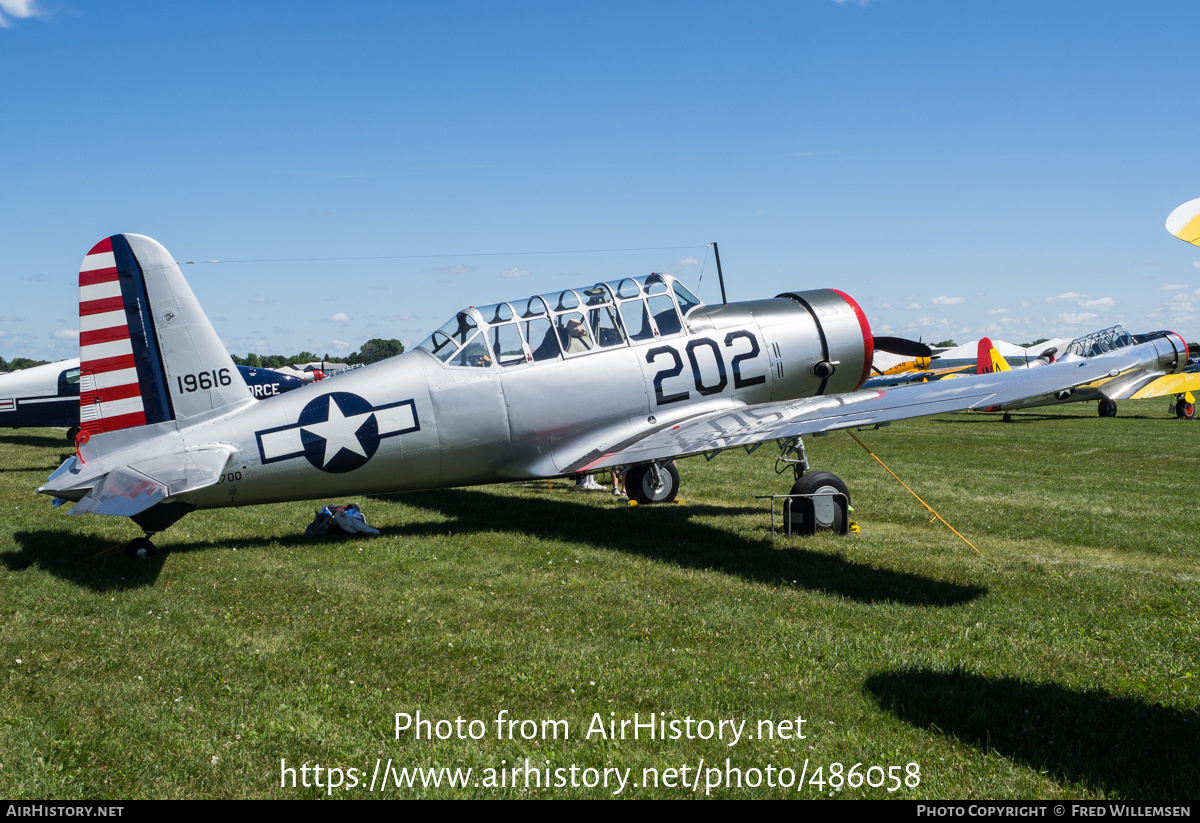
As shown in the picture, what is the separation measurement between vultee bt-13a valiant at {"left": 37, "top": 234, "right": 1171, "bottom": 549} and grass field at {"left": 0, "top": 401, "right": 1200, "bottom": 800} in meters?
0.81

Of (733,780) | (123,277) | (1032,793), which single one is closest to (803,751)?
(733,780)

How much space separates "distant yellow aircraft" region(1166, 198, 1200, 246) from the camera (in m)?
3.26

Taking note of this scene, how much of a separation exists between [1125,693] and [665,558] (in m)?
4.08

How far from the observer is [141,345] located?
739 centimetres

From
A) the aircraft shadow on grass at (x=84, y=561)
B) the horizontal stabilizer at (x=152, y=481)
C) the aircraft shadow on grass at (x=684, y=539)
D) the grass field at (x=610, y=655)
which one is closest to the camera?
the grass field at (x=610, y=655)

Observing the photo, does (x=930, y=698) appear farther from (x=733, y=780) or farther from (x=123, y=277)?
(x=123, y=277)

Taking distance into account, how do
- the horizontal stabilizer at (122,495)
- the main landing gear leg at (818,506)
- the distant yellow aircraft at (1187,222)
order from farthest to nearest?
the main landing gear leg at (818,506) < the horizontal stabilizer at (122,495) < the distant yellow aircraft at (1187,222)

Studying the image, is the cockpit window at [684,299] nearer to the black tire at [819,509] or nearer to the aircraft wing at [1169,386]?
the black tire at [819,509]

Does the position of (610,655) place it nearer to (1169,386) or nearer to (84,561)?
(84,561)

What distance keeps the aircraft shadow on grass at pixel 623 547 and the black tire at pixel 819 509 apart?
319mm

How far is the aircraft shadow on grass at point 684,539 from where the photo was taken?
6.64 m

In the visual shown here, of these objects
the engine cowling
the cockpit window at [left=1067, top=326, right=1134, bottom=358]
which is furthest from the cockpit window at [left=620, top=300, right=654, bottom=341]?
the cockpit window at [left=1067, top=326, right=1134, bottom=358]

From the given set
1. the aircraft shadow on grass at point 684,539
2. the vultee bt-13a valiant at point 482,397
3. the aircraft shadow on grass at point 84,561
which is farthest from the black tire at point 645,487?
the aircraft shadow on grass at point 84,561

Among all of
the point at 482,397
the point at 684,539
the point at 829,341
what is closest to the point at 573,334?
the point at 482,397
